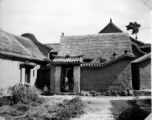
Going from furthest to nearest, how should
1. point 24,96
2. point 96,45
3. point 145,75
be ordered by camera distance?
point 96,45 < point 145,75 < point 24,96

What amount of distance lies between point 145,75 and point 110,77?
2083 mm

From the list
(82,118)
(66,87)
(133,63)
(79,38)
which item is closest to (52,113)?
(82,118)

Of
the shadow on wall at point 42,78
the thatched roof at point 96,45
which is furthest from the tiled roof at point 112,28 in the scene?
the shadow on wall at point 42,78

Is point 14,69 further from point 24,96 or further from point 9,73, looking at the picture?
point 24,96

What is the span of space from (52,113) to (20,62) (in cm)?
523

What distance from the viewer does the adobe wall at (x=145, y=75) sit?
9.45m

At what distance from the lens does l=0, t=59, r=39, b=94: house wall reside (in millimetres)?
8555

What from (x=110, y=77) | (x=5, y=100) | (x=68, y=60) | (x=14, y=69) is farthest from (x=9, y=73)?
(x=110, y=77)

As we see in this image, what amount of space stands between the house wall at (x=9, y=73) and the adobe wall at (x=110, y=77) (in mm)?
3959

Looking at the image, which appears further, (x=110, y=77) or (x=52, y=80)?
(x=52, y=80)

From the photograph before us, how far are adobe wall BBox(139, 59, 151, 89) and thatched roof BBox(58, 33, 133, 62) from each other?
2.49 metres

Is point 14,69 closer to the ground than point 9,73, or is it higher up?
higher up

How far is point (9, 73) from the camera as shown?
9.01m

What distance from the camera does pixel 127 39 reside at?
1318 cm
